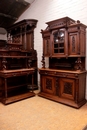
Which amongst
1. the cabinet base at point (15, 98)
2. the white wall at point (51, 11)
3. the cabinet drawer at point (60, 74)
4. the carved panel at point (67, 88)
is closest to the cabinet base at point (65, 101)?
the carved panel at point (67, 88)

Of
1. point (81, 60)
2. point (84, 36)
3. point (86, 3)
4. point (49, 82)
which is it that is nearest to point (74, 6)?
point (86, 3)

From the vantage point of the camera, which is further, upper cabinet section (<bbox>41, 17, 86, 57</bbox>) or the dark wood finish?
the dark wood finish

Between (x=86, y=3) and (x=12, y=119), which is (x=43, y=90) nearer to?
(x=12, y=119)

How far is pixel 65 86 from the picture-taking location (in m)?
3.28

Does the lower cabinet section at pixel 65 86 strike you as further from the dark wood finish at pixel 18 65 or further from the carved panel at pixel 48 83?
the dark wood finish at pixel 18 65

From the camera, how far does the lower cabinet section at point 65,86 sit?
3.03 meters

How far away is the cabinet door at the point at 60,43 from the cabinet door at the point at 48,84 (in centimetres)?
79

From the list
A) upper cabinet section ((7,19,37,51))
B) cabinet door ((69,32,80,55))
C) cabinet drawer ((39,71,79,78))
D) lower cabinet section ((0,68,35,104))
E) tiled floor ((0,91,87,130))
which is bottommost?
tiled floor ((0,91,87,130))

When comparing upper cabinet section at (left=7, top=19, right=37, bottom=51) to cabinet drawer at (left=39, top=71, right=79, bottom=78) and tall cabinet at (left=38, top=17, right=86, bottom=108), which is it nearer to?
tall cabinet at (left=38, top=17, right=86, bottom=108)

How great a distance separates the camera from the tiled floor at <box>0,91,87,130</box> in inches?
86.7

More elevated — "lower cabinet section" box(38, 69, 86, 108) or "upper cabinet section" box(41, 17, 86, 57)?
"upper cabinet section" box(41, 17, 86, 57)

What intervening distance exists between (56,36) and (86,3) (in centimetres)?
122

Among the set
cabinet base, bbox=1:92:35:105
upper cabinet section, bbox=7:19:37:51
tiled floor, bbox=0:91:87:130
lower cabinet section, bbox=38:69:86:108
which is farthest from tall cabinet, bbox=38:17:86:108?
upper cabinet section, bbox=7:19:37:51

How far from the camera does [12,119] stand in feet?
8.03
